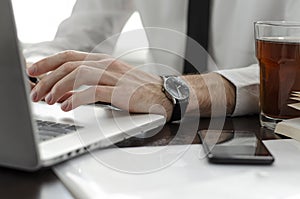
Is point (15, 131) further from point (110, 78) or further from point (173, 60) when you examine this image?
point (173, 60)

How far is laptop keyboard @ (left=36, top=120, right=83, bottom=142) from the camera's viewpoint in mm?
648

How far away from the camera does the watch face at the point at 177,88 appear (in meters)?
0.88

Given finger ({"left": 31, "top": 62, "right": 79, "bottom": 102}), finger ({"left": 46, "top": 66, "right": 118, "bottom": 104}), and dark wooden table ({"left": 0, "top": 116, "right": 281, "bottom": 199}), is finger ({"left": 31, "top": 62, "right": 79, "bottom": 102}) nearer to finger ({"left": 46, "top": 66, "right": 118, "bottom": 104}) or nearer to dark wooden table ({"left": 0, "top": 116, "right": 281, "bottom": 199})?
finger ({"left": 46, "top": 66, "right": 118, "bottom": 104})

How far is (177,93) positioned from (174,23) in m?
0.65

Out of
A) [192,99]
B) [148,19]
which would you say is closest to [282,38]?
[192,99]

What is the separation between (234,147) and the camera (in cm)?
67

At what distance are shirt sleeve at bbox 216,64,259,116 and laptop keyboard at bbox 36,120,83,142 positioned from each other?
331 millimetres

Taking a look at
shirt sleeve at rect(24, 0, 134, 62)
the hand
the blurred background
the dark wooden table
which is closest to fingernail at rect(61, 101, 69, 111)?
the hand

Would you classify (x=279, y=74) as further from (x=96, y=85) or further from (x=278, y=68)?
(x=96, y=85)

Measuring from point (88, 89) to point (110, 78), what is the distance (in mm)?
55

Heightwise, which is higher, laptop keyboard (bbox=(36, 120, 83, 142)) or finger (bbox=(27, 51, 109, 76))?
finger (bbox=(27, 51, 109, 76))

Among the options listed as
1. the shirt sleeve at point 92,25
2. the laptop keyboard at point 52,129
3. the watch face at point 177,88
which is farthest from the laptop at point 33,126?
the shirt sleeve at point 92,25

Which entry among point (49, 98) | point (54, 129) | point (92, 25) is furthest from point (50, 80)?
point (92, 25)

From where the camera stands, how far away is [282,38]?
2.63 feet
